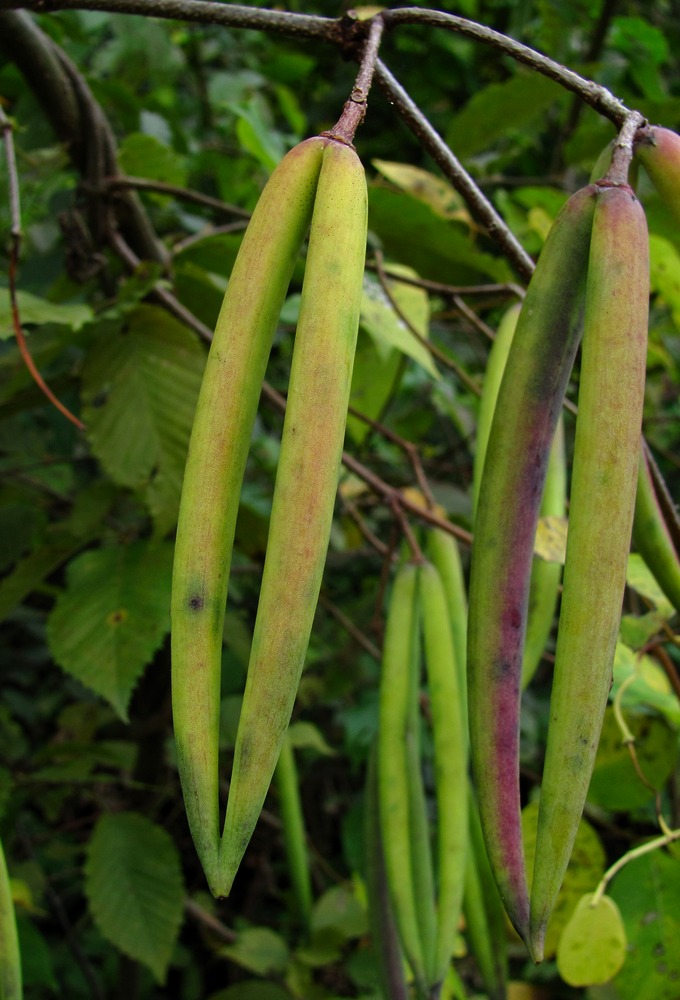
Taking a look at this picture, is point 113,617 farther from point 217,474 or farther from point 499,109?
point 499,109

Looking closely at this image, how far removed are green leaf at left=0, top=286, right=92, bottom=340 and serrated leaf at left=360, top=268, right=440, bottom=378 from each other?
31 cm

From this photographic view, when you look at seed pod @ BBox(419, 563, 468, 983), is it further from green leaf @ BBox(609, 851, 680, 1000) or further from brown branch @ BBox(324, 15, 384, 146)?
brown branch @ BBox(324, 15, 384, 146)

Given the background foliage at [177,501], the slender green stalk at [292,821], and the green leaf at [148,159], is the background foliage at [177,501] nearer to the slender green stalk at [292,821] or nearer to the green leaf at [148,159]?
the green leaf at [148,159]

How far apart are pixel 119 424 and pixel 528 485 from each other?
696mm

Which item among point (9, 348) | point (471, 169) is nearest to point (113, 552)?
point (9, 348)

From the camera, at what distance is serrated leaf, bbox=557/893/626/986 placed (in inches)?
31.9

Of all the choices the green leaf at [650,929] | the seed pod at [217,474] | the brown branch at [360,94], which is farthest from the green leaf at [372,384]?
the seed pod at [217,474]

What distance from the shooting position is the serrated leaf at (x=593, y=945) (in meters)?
0.81

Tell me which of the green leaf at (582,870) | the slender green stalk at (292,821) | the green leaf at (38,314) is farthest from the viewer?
the slender green stalk at (292,821)

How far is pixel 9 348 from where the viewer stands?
4.31ft

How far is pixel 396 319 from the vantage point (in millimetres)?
1146

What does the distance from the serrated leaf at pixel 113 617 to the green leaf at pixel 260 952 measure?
688 millimetres

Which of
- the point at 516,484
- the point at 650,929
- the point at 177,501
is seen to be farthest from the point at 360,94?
the point at 650,929

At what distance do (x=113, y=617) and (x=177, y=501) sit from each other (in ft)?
0.56
